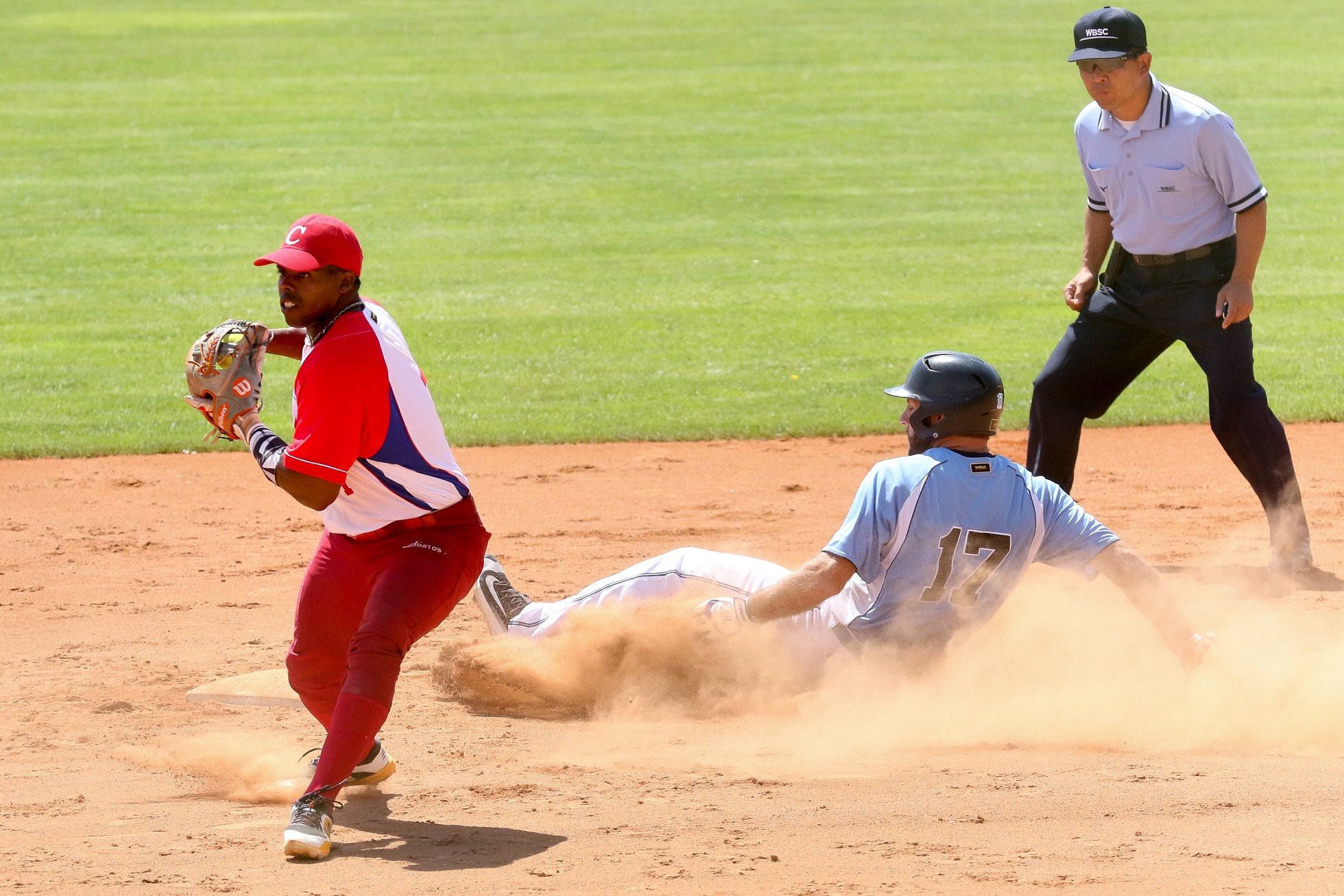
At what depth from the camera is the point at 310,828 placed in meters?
4.27

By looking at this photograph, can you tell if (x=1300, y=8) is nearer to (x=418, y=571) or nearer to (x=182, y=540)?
(x=182, y=540)

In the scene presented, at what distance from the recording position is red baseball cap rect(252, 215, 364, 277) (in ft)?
15.2

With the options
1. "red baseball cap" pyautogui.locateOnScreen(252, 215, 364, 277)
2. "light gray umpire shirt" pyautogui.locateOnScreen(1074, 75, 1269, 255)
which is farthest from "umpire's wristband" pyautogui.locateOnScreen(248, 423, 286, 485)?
"light gray umpire shirt" pyautogui.locateOnScreen(1074, 75, 1269, 255)

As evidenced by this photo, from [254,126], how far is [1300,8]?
22.4 meters

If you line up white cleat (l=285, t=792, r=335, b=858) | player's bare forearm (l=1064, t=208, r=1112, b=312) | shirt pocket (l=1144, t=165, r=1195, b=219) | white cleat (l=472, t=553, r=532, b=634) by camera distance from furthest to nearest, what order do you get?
player's bare forearm (l=1064, t=208, r=1112, b=312) → shirt pocket (l=1144, t=165, r=1195, b=219) → white cleat (l=472, t=553, r=532, b=634) → white cleat (l=285, t=792, r=335, b=858)

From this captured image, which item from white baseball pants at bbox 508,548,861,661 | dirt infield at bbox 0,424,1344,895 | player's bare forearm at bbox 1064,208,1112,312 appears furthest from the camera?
player's bare forearm at bbox 1064,208,1112,312

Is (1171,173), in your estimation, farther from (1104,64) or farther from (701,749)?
(701,749)

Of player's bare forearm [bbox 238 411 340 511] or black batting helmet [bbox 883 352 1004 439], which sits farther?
black batting helmet [bbox 883 352 1004 439]

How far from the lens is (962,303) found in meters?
14.8

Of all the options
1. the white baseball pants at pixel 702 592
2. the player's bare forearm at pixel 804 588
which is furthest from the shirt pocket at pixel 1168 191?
the player's bare forearm at pixel 804 588

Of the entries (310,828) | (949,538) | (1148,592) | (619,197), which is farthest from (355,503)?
(619,197)

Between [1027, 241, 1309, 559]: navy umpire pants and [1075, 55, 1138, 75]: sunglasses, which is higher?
[1075, 55, 1138, 75]: sunglasses

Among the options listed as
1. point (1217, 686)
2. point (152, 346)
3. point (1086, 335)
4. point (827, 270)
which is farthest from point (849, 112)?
point (1217, 686)

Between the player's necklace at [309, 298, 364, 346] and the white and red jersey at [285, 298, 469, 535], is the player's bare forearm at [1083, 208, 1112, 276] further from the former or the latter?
the player's necklace at [309, 298, 364, 346]
